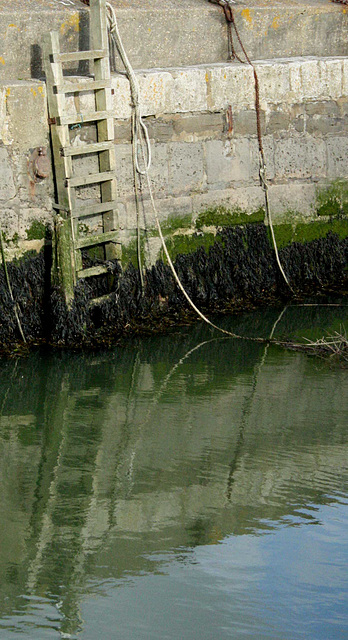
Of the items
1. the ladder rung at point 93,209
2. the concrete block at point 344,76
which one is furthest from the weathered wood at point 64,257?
the concrete block at point 344,76

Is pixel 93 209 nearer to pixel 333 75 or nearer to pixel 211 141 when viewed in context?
pixel 211 141

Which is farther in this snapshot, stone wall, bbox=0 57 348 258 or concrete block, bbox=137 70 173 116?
concrete block, bbox=137 70 173 116

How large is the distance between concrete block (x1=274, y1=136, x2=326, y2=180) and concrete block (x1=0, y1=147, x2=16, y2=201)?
7.70 feet

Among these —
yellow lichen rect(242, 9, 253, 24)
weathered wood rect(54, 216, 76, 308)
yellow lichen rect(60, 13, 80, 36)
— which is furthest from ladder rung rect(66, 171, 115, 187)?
yellow lichen rect(242, 9, 253, 24)

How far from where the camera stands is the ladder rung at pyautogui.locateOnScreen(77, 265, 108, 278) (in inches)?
259

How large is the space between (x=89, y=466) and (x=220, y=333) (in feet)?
7.81

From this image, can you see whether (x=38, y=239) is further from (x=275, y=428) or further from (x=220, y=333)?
(x=275, y=428)

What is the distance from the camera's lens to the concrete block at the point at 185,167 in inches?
279

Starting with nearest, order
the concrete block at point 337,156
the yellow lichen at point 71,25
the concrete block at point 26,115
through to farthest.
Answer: the concrete block at point 26,115
the yellow lichen at point 71,25
the concrete block at point 337,156

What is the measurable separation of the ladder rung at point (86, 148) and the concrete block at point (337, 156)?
6.92 ft

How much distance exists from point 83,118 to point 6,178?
688 millimetres

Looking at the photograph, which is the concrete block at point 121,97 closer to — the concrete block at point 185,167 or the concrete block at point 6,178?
the concrete block at point 185,167

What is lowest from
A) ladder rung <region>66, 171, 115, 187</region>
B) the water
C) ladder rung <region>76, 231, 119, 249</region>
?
the water

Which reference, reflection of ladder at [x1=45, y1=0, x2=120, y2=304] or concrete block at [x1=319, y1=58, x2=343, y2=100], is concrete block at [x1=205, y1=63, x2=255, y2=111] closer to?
concrete block at [x1=319, y1=58, x2=343, y2=100]
